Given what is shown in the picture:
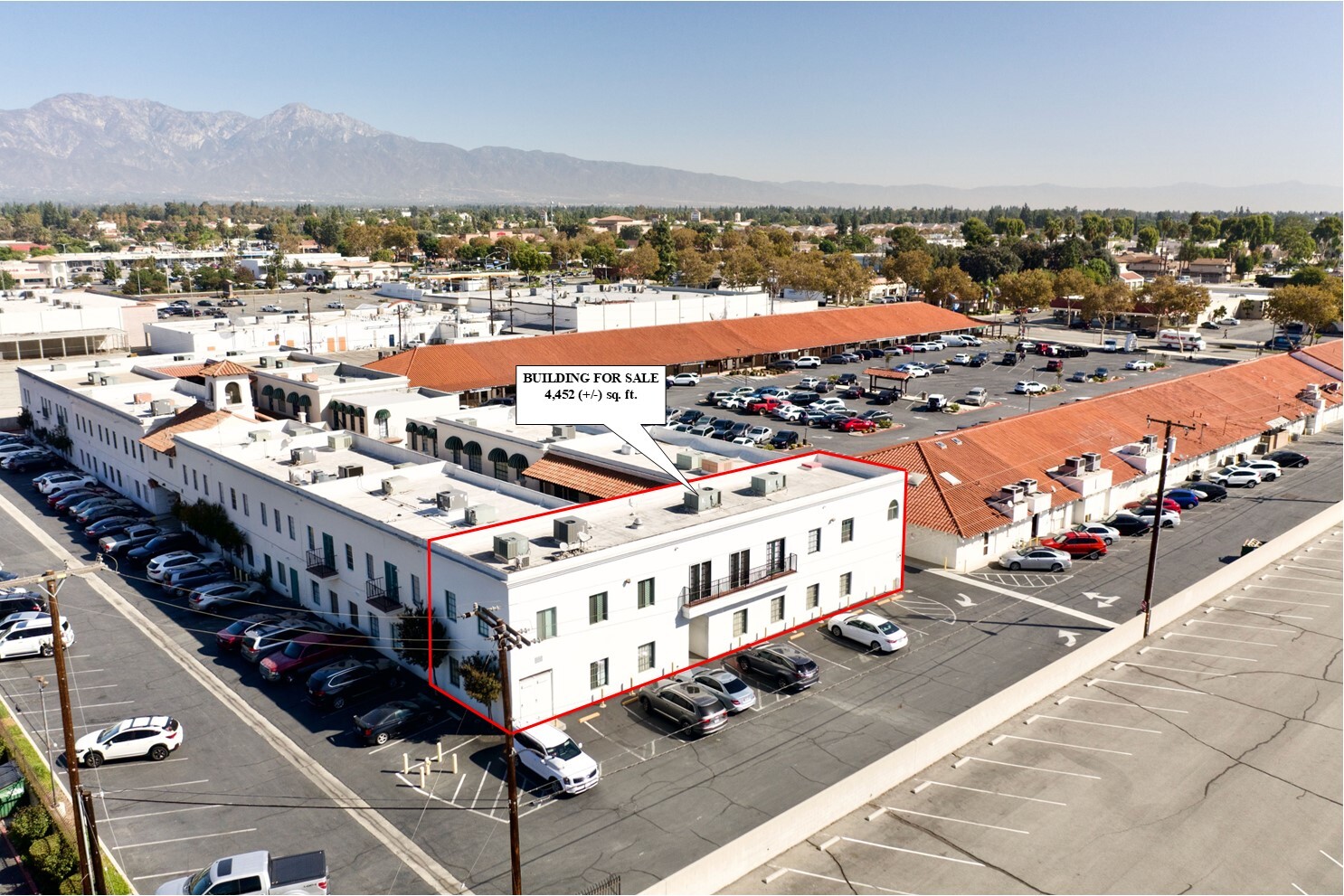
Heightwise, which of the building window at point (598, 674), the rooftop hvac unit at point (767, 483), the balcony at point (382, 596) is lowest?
the building window at point (598, 674)

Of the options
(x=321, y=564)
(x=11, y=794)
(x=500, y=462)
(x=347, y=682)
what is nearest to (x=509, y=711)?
(x=347, y=682)

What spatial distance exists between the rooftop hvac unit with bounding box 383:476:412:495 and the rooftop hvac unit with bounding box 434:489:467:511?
2.92 metres

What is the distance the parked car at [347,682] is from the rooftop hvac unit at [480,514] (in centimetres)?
563

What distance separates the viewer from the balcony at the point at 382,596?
1240 inches

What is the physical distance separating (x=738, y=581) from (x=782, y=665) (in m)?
3.22

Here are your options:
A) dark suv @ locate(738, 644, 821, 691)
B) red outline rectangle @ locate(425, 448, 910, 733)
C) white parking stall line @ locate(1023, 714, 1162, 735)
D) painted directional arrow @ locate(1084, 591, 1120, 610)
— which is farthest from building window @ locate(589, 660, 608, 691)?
painted directional arrow @ locate(1084, 591, 1120, 610)

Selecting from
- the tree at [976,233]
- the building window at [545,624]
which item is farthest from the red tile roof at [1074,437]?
the tree at [976,233]

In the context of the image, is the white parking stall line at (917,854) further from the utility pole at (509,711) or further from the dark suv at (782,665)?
the utility pole at (509,711)

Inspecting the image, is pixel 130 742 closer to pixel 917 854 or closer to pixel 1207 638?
pixel 917 854

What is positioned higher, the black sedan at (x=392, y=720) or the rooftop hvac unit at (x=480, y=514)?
the rooftop hvac unit at (x=480, y=514)

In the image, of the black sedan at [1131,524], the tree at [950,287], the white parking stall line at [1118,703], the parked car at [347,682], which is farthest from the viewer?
the tree at [950,287]

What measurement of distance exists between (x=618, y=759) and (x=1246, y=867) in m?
16.3

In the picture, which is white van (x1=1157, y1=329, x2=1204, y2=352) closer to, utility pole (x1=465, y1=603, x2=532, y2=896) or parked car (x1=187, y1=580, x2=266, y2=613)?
parked car (x1=187, y1=580, x2=266, y2=613)

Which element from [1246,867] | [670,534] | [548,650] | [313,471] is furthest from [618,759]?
[313,471]
